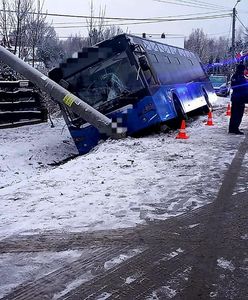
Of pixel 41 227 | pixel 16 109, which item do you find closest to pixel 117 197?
pixel 41 227

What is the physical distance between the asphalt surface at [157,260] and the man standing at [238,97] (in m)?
6.53

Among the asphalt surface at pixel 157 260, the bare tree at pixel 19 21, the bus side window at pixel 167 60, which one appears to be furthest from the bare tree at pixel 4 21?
the asphalt surface at pixel 157 260

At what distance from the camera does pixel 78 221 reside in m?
4.75

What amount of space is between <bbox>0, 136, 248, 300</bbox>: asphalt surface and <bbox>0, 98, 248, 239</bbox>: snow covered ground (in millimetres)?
299

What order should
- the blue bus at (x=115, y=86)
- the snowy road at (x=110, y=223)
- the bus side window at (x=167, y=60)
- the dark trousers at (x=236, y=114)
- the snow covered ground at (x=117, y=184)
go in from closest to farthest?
the snowy road at (x=110, y=223) < the snow covered ground at (x=117, y=184) < the blue bus at (x=115, y=86) < the dark trousers at (x=236, y=114) < the bus side window at (x=167, y=60)

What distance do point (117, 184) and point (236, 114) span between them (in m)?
6.06

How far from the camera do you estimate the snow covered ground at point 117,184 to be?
16.0 ft

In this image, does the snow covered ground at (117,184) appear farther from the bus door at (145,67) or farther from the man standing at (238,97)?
the bus door at (145,67)

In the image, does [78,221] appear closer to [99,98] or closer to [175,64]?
[99,98]

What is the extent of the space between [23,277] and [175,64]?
12.7 metres

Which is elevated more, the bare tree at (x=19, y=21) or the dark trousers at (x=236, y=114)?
the bare tree at (x=19, y=21)

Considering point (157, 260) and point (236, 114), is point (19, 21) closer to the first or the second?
point (236, 114)

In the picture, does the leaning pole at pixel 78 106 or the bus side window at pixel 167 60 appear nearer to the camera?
the leaning pole at pixel 78 106

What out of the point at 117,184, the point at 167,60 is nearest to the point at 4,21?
the point at 167,60
